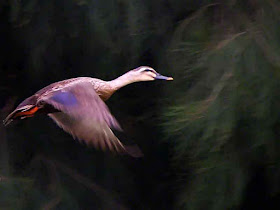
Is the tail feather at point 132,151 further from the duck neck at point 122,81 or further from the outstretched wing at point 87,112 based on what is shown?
the duck neck at point 122,81

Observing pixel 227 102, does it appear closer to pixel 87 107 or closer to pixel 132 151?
pixel 132 151

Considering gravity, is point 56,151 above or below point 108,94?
below

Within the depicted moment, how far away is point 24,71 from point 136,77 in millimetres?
526

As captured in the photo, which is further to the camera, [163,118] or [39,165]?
[39,165]

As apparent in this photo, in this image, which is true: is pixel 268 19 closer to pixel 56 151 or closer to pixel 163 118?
pixel 163 118

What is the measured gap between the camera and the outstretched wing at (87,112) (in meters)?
2.10

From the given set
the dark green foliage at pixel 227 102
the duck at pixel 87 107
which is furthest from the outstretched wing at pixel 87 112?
the dark green foliage at pixel 227 102

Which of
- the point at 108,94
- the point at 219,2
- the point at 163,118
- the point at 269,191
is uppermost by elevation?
the point at 219,2

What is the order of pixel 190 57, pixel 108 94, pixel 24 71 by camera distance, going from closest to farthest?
pixel 108 94 < pixel 190 57 < pixel 24 71

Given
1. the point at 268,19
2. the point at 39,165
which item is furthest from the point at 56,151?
the point at 268,19

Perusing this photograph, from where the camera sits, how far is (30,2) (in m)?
2.71

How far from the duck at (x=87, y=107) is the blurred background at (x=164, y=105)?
0.14 meters

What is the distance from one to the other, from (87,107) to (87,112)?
1 cm

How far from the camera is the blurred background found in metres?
2.47
